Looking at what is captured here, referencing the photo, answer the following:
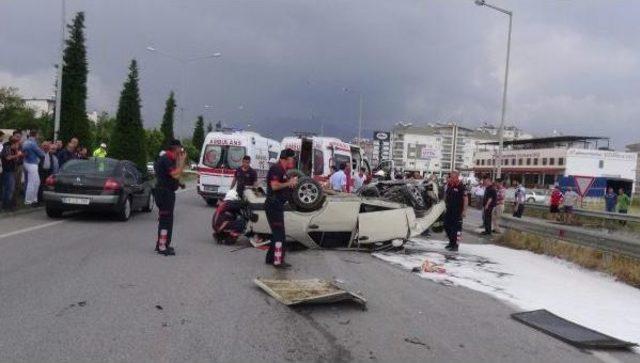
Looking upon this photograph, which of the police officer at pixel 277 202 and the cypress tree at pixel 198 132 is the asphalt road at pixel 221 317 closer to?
the police officer at pixel 277 202

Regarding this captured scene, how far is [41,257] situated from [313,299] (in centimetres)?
448

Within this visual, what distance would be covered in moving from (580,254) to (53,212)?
11.1 metres

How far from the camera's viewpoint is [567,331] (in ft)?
21.4

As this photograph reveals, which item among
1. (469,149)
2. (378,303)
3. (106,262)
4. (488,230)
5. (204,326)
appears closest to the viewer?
(204,326)

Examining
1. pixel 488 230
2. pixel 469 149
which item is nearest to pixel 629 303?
pixel 488 230

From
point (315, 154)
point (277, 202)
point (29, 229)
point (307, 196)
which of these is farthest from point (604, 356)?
point (315, 154)

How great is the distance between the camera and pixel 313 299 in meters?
6.55

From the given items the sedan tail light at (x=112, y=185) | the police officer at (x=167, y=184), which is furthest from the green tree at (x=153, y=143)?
the police officer at (x=167, y=184)

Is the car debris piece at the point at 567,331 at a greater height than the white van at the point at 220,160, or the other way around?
the white van at the point at 220,160

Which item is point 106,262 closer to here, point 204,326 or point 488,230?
point 204,326

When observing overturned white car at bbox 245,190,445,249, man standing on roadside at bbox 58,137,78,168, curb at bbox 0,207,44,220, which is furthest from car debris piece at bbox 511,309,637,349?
man standing on roadside at bbox 58,137,78,168

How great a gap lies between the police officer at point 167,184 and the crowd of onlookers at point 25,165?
18.6 feet

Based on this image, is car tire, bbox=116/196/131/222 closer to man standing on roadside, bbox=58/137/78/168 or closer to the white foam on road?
man standing on roadside, bbox=58/137/78/168

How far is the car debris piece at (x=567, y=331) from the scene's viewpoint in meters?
6.07
